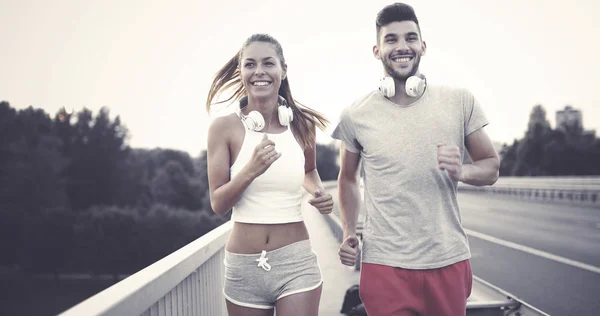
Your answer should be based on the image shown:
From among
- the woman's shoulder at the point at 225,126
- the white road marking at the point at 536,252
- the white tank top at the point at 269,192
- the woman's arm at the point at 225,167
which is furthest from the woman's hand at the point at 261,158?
the white road marking at the point at 536,252

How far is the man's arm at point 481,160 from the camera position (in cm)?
254

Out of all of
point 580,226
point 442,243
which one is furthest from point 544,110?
point 442,243

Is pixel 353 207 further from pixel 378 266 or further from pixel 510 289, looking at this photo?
pixel 510 289

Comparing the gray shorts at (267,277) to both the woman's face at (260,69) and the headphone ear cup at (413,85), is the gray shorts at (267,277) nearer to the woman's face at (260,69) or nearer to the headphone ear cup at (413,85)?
the woman's face at (260,69)

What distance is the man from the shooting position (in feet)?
8.57

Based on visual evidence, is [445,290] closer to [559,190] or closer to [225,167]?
[225,167]

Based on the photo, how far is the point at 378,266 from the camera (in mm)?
2697

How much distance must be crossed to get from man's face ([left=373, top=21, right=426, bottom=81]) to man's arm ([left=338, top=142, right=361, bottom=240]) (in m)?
0.56

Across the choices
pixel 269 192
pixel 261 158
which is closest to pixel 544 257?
pixel 269 192

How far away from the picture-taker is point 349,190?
3.11 m

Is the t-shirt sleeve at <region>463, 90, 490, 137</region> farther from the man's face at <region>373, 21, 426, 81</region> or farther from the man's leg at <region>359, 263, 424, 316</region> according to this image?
the man's leg at <region>359, 263, 424, 316</region>

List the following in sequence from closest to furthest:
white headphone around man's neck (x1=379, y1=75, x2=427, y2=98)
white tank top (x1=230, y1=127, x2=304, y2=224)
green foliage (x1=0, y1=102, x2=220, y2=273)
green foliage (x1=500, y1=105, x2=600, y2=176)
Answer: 1. white headphone around man's neck (x1=379, y1=75, x2=427, y2=98)
2. white tank top (x1=230, y1=127, x2=304, y2=224)
3. green foliage (x1=500, y1=105, x2=600, y2=176)
4. green foliage (x1=0, y1=102, x2=220, y2=273)

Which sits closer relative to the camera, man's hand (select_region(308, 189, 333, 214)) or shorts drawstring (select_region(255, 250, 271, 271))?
shorts drawstring (select_region(255, 250, 271, 271))

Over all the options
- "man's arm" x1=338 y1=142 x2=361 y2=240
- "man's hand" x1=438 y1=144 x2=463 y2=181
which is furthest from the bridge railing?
"man's hand" x1=438 y1=144 x2=463 y2=181
